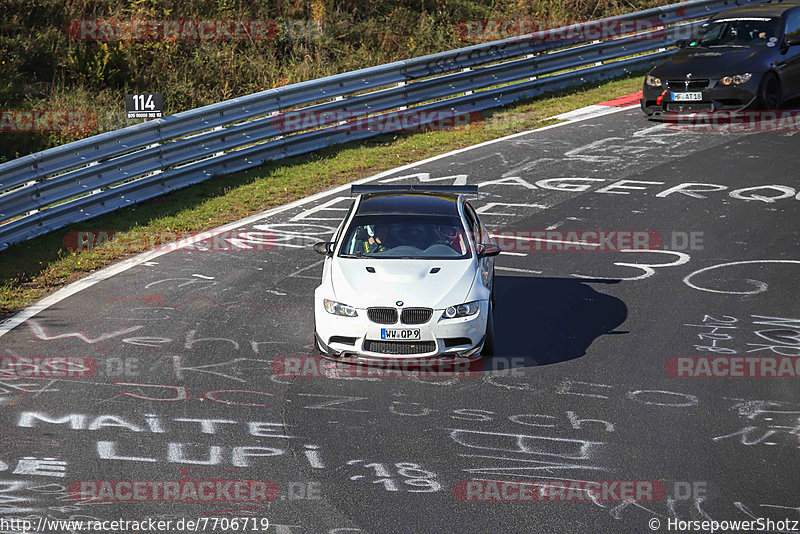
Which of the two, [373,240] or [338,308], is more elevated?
[373,240]

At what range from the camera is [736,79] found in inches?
703

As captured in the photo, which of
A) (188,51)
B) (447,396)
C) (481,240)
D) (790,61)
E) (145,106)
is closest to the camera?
(447,396)

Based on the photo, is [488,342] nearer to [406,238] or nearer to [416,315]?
[416,315]

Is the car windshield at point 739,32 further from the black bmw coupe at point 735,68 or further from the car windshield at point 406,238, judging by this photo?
the car windshield at point 406,238

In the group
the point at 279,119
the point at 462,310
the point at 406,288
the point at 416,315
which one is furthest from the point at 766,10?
the point at 416,315

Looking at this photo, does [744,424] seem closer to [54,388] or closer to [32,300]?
[54,388]

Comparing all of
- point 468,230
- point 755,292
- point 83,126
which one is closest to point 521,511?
point 468,230

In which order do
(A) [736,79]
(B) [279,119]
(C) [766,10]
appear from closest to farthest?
(B) [279,119] → (A) [736,79] → (C) [766,10]

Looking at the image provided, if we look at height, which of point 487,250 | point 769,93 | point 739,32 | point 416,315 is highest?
point 739,32

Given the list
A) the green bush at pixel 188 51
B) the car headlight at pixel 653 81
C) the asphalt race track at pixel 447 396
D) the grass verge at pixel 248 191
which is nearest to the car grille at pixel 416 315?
the asphalt race track at pixel 447 396

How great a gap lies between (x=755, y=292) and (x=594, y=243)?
2.51 metres

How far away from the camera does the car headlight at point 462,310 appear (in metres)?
9.46

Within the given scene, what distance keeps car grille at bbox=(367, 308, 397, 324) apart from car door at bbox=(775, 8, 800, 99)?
40.0 ft

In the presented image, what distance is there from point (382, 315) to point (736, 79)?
11.2 m
